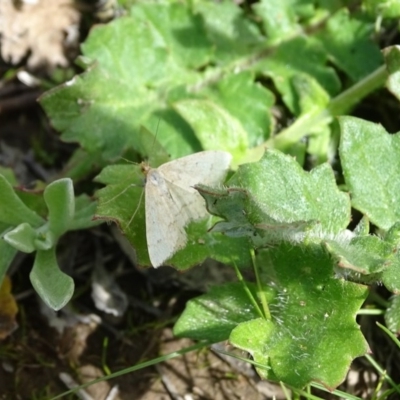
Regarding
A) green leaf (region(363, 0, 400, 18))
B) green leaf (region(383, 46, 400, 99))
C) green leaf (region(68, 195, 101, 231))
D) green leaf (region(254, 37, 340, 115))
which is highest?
green leaf (region(363, 0, 400, 18))

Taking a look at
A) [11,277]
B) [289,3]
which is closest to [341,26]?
[289,3]

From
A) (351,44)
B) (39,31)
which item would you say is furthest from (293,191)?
(39,31)

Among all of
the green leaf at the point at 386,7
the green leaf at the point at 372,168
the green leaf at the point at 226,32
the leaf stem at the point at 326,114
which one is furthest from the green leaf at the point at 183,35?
the green leaf at the point at 372,168

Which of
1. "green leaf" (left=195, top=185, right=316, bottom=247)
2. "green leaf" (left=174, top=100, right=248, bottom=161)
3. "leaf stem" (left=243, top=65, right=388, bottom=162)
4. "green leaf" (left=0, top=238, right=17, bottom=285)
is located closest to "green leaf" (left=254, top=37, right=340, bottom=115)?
"leaf stem" (left=243, top=65, right=388, bottom=162)

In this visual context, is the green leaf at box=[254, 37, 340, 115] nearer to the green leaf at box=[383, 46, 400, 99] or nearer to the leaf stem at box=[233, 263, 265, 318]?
the green leaf at box=[383, 46, 400, 99]

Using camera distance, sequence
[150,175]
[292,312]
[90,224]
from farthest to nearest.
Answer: [90,224] < [150,175] < [292,312]

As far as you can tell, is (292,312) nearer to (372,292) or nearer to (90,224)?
(372,292)
